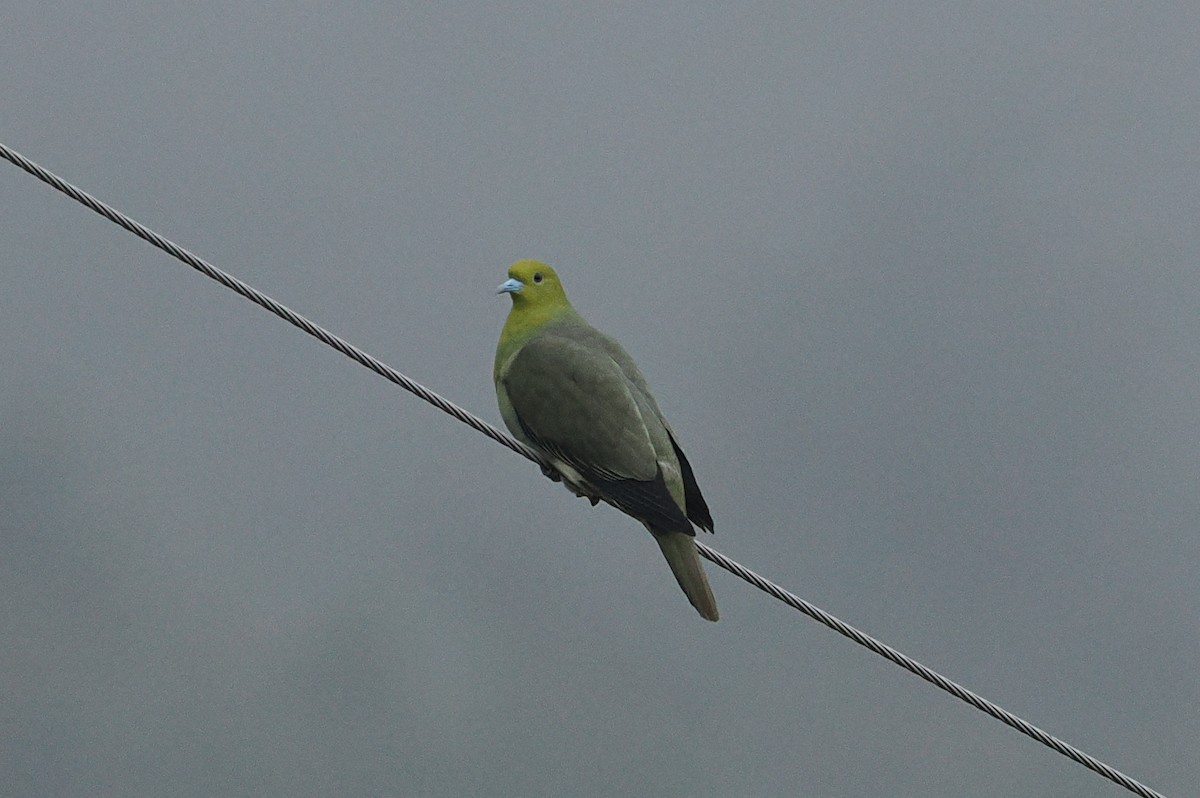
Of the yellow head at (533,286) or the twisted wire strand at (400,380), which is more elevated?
the yellow head at (533,286)

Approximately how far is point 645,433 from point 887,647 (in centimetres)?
185

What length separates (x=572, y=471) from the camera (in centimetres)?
670

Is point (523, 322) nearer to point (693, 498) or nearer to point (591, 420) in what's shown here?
point (591, 420)

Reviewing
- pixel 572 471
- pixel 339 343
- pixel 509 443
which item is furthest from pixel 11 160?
pixel 572 471

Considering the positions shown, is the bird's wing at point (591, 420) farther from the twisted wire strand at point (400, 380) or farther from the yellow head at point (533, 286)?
the twisted wire strand at point (400, 380)

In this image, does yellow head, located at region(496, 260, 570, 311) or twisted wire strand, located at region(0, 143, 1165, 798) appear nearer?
twisted wire strand, located at region(0, 143, 1165, 798)

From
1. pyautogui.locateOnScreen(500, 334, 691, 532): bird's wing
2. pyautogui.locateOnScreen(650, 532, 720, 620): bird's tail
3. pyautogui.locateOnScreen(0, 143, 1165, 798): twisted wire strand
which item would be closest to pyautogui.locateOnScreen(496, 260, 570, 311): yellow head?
pyautogui.locateOnScreen(500, 334, 691, 532): bird's wing

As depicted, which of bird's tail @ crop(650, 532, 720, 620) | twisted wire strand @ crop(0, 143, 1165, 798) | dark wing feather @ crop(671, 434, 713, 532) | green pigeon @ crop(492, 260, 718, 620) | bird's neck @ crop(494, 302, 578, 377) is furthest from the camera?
bird's neck @ crop(494, 302, 578, 377)

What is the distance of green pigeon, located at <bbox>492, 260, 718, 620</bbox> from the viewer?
6.38 meters

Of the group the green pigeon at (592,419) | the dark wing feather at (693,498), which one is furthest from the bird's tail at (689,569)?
the dark wing feather at (693,498)

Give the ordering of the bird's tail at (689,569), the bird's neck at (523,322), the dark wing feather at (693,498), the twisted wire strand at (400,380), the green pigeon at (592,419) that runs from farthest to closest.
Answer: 1. the bird's neck at (523,322)
2. the dark wing feather at (693,498)
3. the green pigeon at (592,419)
4. the bird's tail at (689,569)
5. the twisted wire strand at (400,380)

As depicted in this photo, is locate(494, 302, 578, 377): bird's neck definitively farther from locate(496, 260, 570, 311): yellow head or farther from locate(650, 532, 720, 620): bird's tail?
locate(650, 532, 720, 620): bird's tail

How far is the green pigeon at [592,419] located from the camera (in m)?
6.38

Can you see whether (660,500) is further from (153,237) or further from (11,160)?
(11,160)
